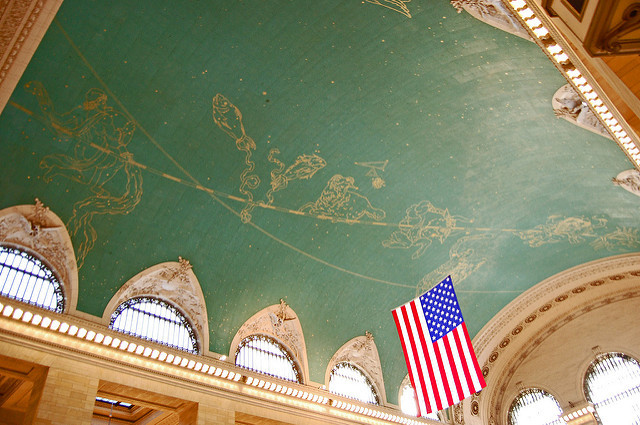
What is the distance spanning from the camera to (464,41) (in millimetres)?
13172

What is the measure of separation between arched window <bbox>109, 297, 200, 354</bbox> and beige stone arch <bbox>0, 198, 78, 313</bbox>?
60.6 inches

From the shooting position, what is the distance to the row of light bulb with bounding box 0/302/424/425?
1227cm

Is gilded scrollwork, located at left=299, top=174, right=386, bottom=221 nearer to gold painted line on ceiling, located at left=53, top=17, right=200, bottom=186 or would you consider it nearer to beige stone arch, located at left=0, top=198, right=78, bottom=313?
gold painted line on ceiling, located at left=53, top=17, right=200, bottom=186

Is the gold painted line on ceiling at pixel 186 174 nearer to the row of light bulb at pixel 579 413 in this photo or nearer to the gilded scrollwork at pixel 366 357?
the gilded scrollwork at pixel 366 357

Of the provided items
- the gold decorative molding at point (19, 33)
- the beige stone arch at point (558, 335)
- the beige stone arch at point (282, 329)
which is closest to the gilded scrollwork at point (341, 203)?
the beige stone arch at point (282, 329)

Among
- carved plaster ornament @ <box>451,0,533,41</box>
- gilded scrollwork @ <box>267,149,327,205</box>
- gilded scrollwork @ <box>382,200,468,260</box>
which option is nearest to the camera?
carved plaster ornament @ <box>451,0,533,41</box>

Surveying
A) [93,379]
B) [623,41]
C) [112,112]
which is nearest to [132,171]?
[112,112]

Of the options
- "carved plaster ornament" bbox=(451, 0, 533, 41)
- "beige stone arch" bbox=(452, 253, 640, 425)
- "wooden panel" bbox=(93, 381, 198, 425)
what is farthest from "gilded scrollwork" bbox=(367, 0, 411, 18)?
"beige stone arch" bbox=(452, 253, 640, 425)

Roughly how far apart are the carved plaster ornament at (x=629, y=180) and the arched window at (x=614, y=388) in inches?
347

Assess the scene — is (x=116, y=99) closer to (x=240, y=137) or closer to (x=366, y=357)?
(x=240, y=137)

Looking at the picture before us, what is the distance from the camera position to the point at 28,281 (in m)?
13.0

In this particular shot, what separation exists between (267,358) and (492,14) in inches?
514

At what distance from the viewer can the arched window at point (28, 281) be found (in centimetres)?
1262

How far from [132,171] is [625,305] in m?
21.8
